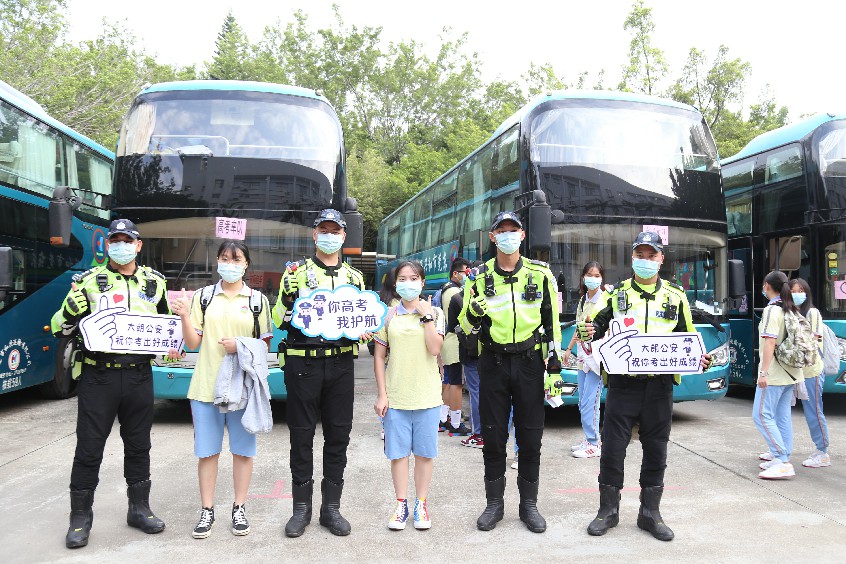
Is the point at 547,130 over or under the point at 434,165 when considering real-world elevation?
under

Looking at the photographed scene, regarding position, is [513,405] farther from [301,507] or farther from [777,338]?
[777,338]

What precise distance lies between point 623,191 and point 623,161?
0.34 meters

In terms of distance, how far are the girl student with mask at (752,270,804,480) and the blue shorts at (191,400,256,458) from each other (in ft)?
13.5

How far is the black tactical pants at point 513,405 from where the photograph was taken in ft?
14.8

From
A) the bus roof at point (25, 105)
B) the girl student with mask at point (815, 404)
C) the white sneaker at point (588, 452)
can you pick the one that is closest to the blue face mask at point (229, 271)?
the white sneaker at point (588, 452)

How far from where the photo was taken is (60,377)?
10.3 m

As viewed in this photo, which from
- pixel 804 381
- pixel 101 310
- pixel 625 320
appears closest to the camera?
pixel 101 310

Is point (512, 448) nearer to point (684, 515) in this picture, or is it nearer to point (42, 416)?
point (684, 515)

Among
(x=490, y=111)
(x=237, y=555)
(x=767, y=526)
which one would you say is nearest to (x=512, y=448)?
(x=767, y=526)

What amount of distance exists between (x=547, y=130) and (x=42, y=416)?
7.12 metres

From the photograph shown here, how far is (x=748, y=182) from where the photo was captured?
10.4 meters

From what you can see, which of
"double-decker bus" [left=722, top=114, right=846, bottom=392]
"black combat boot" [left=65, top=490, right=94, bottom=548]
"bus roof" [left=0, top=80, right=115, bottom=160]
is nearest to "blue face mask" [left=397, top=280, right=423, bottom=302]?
"black combat boot" [left=65, top=490, right=94, bottom=548]

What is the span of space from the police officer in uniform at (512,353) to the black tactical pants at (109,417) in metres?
2.08

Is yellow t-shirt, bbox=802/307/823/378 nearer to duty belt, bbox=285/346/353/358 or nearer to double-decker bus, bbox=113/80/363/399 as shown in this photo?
duty belt, bbox=285/346/353/358
